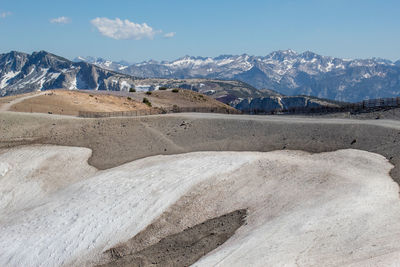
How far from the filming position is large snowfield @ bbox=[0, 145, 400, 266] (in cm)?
2445

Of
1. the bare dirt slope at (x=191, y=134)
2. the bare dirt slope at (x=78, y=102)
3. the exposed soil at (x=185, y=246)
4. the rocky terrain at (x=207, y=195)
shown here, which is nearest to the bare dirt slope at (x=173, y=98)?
the bare dirt slope at (x=78, y=102)

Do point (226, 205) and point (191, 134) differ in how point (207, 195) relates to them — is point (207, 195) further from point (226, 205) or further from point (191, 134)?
point (191, 134)

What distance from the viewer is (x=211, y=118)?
6053cm

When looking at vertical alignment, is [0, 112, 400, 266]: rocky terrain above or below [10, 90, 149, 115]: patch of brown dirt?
below

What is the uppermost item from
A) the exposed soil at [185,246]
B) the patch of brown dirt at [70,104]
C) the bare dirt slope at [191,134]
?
the patch of brown dirt at [70,104]

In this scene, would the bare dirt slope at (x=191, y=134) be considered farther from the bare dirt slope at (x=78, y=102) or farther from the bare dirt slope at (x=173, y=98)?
the bare dirt slope at (x=173, y=98)

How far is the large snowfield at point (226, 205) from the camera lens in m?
24.5

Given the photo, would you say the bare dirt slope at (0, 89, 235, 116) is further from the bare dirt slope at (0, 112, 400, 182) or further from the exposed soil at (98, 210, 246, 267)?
the exposed soil at (98, 210, 246, 267)

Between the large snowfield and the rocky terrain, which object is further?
the rocky terrain

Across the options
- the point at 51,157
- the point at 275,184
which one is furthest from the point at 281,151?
the point at 51,157

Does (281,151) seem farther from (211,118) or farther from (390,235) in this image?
(390,235)

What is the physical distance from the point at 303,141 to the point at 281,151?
136 inches

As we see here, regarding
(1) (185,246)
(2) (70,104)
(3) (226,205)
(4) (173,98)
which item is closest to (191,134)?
(3) (226,205)

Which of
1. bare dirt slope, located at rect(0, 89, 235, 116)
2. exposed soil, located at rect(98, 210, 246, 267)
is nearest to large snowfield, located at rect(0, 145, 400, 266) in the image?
exposed soil, located at rect(98, 210, 246, 267)
